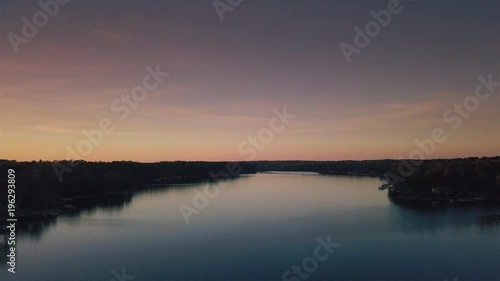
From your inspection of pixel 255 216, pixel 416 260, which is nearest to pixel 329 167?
pixel 255 216

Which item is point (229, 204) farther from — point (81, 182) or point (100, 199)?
point (81, 182)
